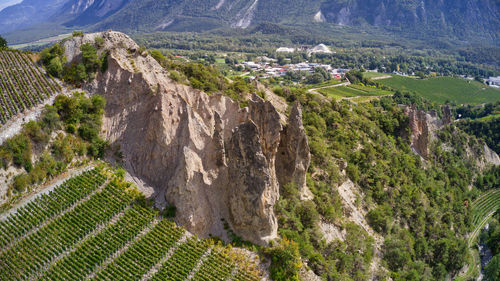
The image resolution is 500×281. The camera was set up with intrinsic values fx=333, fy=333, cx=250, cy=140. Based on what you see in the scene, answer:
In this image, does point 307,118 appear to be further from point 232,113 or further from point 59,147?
point 59,147

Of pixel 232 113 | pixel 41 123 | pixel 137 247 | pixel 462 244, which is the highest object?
pixel 41 123

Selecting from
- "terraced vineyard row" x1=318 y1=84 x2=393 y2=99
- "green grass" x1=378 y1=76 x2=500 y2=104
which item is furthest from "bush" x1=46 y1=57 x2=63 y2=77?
"green grass" x1=378 y1=76 x2=500 y2=104

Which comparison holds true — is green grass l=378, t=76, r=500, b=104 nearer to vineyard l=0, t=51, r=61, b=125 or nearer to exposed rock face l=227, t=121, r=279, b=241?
exposed rock face l=227, t=121, r=279, b=241

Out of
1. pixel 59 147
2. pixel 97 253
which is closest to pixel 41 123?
pixel 59 147

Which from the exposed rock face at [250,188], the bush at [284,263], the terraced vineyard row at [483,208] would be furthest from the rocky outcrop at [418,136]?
the bush at [284,263]

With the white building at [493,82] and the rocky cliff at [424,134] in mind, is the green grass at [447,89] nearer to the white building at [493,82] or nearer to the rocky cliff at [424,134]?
the white building at [493,82]

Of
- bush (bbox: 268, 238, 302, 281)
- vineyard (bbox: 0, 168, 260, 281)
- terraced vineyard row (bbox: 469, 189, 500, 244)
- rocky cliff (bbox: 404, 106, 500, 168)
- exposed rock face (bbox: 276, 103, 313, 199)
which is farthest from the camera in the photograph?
rocky cliff (bbox: 404, 106, 500, 168)
